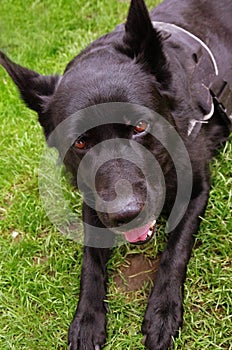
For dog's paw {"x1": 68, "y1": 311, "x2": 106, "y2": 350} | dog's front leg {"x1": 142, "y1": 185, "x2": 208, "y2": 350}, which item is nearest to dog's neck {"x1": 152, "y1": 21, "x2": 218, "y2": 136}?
dog's front leg {"x1": 142, "y1": 185, "x2": 208, "y2": 350}

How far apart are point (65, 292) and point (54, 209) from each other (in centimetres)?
59

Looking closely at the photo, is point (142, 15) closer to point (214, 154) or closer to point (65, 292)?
point (214, 154)

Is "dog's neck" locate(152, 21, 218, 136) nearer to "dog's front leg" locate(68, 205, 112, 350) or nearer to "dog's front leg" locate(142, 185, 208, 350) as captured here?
"dog's front leg" locate(142, 185, 208, 350)

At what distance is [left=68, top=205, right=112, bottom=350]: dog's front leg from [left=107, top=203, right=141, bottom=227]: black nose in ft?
1.57

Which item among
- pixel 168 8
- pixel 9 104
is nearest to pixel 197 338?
pixel 168 8

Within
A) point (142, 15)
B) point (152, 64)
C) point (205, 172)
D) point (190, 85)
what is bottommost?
point (205, 172)

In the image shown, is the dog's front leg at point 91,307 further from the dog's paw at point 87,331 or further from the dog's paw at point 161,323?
the dog's paw at point 161,323

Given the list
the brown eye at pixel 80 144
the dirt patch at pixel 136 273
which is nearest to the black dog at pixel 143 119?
the brown eye at pixel 80 144

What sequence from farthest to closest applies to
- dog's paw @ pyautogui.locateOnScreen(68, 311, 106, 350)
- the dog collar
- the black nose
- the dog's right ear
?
the dog collar → the dog's right ear → dog's paw @ pyautogui.locateOnScreen(68, 311, 106, 350) → the black nose

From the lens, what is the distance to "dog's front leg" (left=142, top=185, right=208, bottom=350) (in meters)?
2.19

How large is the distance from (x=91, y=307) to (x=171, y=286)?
0.34 meters

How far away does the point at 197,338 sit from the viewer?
7.22ft

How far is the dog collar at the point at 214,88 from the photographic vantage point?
2.56 m

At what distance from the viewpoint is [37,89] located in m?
2.50
